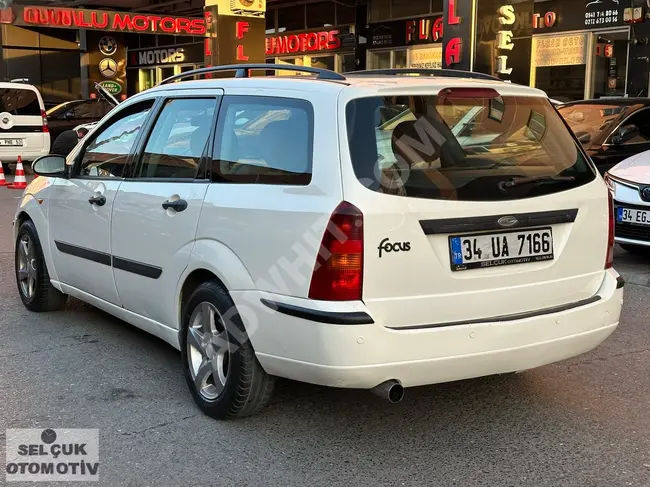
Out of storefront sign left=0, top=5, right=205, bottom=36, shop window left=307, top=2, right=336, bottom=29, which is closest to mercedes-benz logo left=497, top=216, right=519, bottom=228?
shop window left=307, top=2, right=336, bottom=29

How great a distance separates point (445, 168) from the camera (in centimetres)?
340

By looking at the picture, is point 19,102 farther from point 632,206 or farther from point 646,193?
point 646,193

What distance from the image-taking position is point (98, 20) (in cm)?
2180

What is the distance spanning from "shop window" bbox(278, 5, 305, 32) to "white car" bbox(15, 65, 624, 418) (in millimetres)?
20149

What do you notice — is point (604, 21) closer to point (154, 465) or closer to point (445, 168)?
point (445, 168)

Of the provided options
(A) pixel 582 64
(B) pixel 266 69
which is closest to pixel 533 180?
(B) pixel 266 69

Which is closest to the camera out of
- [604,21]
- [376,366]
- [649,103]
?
[376,366]

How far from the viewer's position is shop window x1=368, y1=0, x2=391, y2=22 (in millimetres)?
20578

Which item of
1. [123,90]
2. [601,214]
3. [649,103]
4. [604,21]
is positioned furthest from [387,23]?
[601,214]

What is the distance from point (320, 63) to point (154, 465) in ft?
67.5

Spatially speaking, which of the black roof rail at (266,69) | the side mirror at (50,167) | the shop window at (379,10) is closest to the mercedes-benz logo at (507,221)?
the black roof rail at (266,69)

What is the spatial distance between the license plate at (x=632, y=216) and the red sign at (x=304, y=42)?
15985 mm

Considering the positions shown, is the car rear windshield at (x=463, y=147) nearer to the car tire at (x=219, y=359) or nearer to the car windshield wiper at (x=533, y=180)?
the car windshield wiper at (x=533, y=180)

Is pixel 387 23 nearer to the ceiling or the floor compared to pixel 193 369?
nearer to the ceiling
